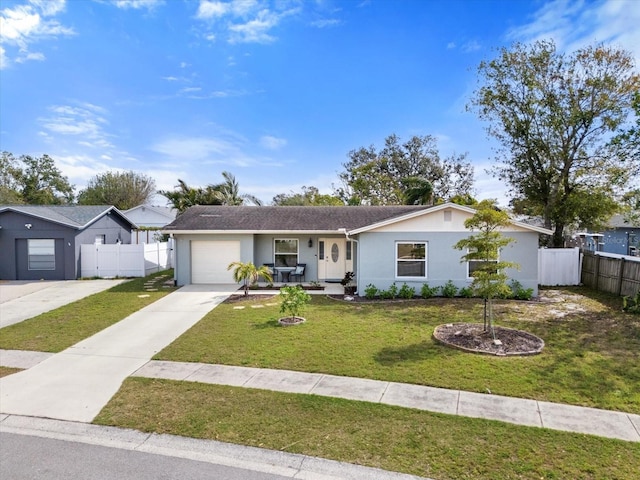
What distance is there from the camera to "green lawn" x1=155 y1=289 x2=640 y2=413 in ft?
20.4

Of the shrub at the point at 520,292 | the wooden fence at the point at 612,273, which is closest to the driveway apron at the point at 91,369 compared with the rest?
the shrub at the point at 520,292

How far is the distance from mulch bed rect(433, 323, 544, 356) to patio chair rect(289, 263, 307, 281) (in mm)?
8649

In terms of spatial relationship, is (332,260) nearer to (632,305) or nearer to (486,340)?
(486,340)

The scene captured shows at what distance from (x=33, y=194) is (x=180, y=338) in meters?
52.1

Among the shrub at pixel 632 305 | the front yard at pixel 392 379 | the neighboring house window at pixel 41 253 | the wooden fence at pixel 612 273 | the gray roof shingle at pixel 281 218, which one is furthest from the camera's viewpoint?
the neighboring house window at pixel 41 253

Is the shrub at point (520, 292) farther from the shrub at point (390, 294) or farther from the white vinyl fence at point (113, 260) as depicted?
the white vinyl fence at point (113, 260)

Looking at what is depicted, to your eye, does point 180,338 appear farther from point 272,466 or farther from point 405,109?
point 405,109

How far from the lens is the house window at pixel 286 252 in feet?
58.4

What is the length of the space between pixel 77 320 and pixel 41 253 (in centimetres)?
1129

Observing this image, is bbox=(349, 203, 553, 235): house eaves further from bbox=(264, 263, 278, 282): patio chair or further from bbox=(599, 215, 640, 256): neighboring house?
bbox=(599, 215, 640, 256): neighboring house

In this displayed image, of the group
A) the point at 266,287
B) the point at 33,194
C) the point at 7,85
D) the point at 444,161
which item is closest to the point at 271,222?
the point at 266,287

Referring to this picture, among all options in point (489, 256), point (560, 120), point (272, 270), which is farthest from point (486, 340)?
point (560, 120)

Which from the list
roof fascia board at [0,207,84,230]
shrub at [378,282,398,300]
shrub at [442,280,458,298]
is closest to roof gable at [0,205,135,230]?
roof fascia board at [0,207,84,230]

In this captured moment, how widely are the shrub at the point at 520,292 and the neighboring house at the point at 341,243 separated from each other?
0.21m
